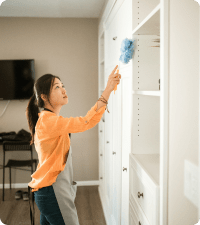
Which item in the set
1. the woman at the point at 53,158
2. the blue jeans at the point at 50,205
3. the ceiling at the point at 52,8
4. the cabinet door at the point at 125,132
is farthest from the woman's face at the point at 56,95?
the ceiling at the point at 52,8

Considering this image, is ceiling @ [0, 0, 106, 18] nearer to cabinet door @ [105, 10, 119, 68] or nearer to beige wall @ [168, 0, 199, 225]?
cabinet door @ [105, 10, 119, 68]

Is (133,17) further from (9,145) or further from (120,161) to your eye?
(9,145)

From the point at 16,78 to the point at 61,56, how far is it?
0.77 metres

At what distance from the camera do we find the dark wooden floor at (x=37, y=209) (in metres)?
2.71

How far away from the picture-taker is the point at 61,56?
3.61m

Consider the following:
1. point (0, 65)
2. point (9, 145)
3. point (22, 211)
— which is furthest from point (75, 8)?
point (22, 211)

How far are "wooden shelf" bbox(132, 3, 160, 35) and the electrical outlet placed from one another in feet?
2.07

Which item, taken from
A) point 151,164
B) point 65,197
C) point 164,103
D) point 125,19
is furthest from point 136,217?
point 125,19

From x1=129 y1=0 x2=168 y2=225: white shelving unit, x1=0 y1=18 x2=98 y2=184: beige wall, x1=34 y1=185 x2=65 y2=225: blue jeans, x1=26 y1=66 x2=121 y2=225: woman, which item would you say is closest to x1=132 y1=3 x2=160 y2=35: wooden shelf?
x1=129 y1=0 x2=168 y2=225: white shelving unit

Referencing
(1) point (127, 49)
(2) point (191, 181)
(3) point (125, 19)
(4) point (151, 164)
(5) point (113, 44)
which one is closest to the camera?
(2) point (191, 181)

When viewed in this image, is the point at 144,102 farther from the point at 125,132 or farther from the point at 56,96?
the point at 56,96

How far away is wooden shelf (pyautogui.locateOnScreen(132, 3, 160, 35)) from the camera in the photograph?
0.99 metres

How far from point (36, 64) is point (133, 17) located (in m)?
2.46

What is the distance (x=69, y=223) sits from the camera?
4.93 feet
